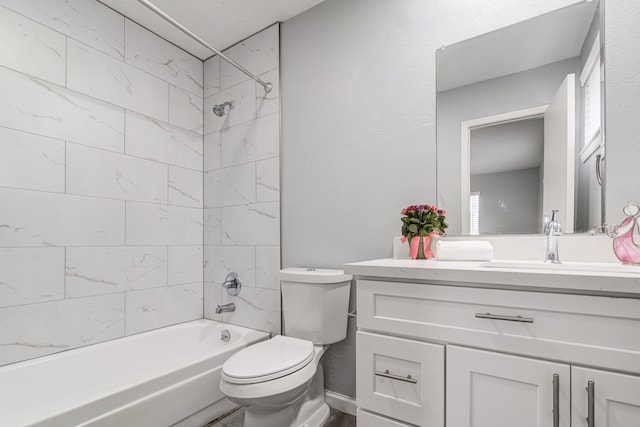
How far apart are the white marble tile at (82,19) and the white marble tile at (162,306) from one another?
156 cm

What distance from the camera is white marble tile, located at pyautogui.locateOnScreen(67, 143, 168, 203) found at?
1.76m

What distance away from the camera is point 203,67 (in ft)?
8.29

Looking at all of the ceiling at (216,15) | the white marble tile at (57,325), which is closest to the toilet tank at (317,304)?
the white marble tile at (57,325)

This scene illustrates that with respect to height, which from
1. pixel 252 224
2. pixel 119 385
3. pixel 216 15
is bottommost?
pixel 119 385

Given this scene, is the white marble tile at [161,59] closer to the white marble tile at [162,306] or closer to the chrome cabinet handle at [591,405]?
the white marble tile at [162,306]

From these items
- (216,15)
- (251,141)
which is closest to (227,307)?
(251,141)

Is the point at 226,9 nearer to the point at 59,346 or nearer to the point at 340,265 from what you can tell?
the point at 340,265

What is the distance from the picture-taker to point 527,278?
0.84m

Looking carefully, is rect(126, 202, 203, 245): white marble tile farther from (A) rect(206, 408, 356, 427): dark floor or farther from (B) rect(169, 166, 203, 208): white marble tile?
(A) rect(206, 408, 356, 427): dark floor

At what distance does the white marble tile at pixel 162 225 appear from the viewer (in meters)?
2.02

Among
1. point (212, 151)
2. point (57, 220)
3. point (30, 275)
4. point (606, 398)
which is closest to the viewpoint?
point (606, 398)

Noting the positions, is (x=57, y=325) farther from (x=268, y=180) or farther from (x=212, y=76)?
(x=212, y=76)

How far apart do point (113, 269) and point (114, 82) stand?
1.17 m

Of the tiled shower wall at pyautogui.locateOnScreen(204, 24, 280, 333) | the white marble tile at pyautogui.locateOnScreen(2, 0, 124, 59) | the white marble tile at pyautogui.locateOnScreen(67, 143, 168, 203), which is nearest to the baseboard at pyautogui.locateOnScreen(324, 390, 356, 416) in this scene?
the tiled shower wall at pyautogui.locateOnScreen(204, 24, 280, 333)
